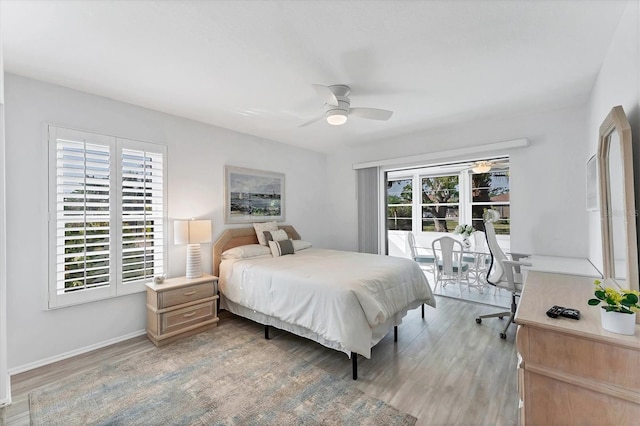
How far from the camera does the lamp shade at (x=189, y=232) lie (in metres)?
3.20

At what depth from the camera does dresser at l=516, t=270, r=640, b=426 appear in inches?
45.6

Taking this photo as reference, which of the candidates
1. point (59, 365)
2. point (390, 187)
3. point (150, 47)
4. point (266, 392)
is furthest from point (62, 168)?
point (390, 187)

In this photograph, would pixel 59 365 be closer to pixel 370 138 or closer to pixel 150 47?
pixel 150 47

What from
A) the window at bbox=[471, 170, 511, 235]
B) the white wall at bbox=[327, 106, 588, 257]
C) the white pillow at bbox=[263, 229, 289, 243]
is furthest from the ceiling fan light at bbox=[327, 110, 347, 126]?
the window at bbox=[471, 170, 511, 235]

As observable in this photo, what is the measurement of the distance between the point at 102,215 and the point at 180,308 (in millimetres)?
1254

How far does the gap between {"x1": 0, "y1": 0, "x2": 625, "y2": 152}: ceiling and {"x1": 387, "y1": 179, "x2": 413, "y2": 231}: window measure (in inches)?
149

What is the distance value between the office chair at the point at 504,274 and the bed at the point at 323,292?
0.82m

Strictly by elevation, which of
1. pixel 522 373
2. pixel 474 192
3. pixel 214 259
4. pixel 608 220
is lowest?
pixel 522 373

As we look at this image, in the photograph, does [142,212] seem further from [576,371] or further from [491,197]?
[491,197]

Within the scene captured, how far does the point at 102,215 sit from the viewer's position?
284 centimetres

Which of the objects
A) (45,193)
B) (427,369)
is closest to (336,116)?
(427,369)

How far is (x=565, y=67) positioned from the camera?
2.36 meters

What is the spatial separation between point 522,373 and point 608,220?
1200 millimetres

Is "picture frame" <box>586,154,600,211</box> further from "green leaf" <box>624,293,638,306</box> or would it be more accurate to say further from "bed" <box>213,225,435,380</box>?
"bed" <box>213,225,435,380</box>
